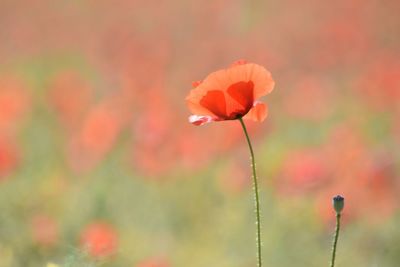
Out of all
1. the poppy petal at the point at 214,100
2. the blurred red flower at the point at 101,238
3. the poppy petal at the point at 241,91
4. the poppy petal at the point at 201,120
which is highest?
the blurred red flower at the point at 101,238

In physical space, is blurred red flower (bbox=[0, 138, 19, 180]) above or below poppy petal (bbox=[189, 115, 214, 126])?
above

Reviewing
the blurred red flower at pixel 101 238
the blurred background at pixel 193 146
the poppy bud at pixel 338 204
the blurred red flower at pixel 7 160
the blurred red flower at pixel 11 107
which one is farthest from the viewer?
the blurred red flower at pixel 11 107

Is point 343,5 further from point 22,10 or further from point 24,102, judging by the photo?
point 24,102

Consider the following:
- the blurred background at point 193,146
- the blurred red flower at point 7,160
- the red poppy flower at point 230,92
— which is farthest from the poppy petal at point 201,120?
the blurred red flower at point 7,160

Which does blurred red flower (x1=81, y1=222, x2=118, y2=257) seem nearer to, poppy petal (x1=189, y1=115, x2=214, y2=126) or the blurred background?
the blurred background

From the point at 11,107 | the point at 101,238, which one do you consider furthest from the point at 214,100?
the point at 11,107

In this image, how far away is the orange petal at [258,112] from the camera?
5.89 ft

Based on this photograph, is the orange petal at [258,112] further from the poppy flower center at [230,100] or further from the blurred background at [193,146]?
the blurred background at [193,146]

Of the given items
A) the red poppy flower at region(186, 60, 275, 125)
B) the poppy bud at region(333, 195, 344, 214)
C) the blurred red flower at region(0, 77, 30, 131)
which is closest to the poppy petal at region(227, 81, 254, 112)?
the red poppy flower at region(186, 60, 275, 125)

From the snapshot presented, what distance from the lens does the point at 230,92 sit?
5.76 ft

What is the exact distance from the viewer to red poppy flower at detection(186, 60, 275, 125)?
1742mm

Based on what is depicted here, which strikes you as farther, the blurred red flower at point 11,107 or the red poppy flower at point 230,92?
the blurred red flower at point 11,107

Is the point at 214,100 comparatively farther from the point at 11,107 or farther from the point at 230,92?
the point at 11,107

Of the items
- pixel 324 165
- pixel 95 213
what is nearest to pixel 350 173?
pixel 324 165
